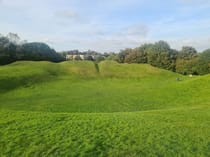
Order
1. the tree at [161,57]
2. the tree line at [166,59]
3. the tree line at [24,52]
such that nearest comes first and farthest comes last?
the tree line at [24,52]
the tree line at [166,59]
the tree at [161,57]

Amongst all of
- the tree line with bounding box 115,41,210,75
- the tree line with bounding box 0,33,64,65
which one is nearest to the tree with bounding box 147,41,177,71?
the tree line with bounding box 115,41,210,75

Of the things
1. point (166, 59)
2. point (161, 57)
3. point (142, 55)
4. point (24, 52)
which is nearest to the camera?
point (24, 52)

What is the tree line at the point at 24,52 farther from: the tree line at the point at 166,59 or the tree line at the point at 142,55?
the tree line at the point at 166,59

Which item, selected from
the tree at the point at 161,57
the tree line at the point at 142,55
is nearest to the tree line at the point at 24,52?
the tree line at the point at 142,55

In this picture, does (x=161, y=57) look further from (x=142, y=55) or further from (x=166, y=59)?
(x=142, y=55)

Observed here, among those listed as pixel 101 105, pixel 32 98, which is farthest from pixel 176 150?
pixel 32 98

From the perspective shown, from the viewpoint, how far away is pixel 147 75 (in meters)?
54.9

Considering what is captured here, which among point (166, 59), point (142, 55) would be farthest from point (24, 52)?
point (166, 59)

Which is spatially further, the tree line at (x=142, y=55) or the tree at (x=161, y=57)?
the tree at (x=161, y=57)

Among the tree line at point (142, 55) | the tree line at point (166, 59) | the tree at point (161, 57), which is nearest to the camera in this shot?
the tree line at point (142, 55)

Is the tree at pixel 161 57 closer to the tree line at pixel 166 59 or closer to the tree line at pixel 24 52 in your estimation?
the tree line at pixel 166 59

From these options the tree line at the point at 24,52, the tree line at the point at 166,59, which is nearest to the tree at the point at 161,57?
the tree line at the point at 166,59

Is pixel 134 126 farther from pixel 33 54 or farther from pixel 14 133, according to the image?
pixel 33 54

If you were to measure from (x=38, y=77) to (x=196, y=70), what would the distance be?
52307 mm
